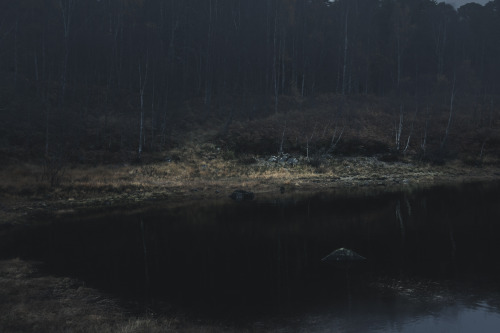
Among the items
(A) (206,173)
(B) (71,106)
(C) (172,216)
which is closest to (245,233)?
(C) (172,216)

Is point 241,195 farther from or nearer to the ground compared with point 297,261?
nearer to the ground

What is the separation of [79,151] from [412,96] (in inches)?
2179

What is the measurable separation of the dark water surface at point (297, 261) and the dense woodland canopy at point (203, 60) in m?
25.8

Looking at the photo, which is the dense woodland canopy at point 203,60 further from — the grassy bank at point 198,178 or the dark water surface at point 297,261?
the dark water surface at point 297,261

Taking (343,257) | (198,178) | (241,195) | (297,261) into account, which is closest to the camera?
(343,257)

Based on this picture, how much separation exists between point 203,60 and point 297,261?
57.7 metres

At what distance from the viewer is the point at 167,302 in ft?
36.8

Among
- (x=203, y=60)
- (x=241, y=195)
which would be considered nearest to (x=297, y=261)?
(x=241, y=195)

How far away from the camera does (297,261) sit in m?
14.8

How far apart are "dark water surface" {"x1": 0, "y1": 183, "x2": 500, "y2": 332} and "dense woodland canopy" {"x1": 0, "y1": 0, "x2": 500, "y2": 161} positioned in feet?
84.6

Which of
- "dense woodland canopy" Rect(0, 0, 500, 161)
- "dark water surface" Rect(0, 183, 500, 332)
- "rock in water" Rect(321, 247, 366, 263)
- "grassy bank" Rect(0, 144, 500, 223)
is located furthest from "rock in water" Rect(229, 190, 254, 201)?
"dense woodland canopy" Rect(0, 0, 500, 161)

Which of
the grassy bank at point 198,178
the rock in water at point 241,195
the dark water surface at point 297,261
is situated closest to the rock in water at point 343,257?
the dark water surface at point 297,261

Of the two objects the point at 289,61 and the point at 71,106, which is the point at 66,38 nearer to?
the point at 71,106

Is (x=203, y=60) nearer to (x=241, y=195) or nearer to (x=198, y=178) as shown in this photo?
(x=198, y=178)
